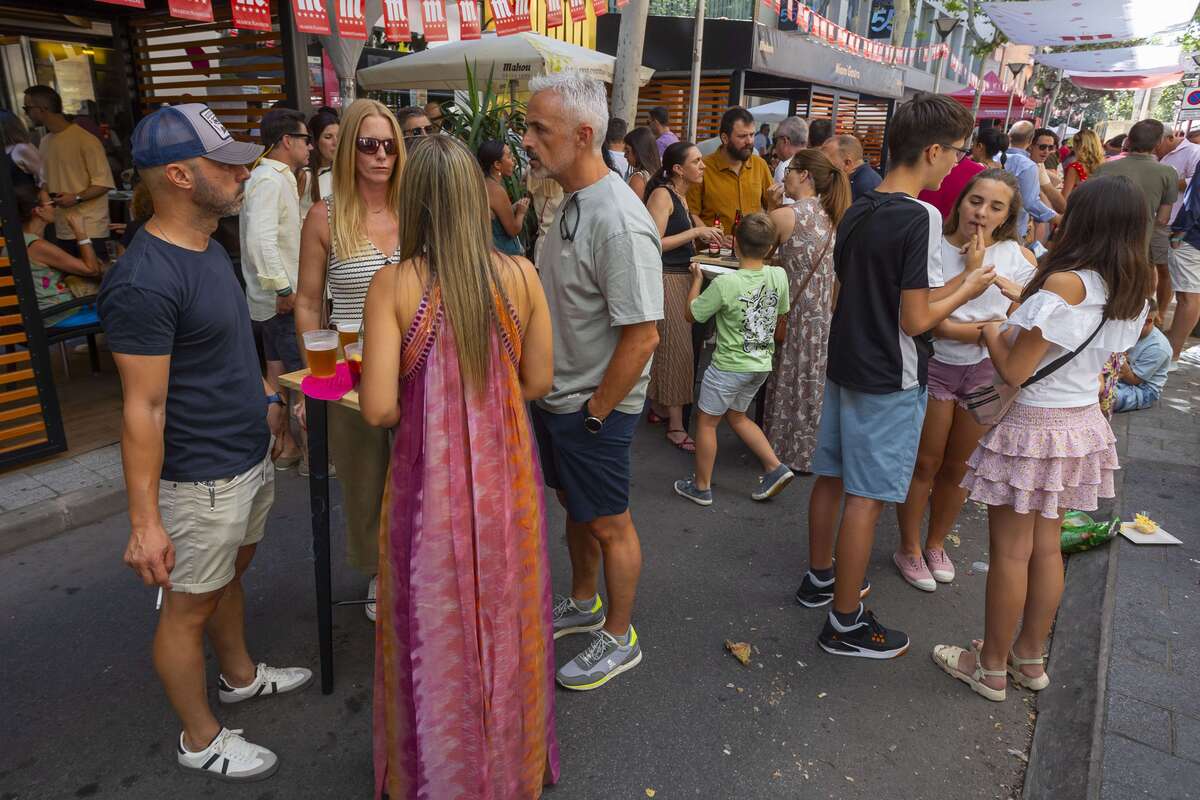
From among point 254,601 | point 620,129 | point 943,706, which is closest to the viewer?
point 943,706

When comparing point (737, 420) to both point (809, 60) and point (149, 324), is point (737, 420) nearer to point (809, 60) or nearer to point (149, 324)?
point (149, 324)

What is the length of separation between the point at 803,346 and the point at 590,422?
2472 millimetres

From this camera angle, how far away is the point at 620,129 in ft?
22.8

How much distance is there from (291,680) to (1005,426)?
103 inches

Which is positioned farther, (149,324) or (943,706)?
(943,706)

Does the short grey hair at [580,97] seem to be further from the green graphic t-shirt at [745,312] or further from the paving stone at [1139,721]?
the paving stone at [1139,721]

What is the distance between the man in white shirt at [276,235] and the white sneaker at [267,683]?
6.20ft

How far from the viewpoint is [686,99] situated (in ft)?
48.1

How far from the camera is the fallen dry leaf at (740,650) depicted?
2.96 metres

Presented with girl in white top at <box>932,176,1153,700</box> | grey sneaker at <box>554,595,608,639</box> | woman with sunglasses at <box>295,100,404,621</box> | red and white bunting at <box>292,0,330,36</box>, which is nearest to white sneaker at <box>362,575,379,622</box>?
woman with sunglasses at <box>295,100,404,621</box>

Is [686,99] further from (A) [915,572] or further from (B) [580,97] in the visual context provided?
(B) [580,97]

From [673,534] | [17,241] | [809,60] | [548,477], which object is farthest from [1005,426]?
[809,60]

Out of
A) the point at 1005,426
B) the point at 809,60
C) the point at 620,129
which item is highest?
the point at 809,60

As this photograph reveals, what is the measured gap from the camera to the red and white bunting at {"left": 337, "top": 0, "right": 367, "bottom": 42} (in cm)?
695
